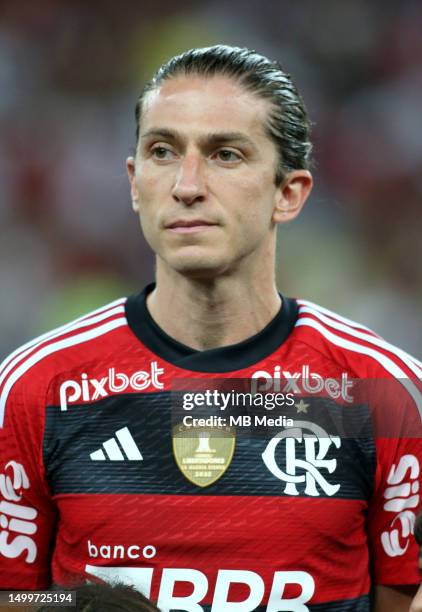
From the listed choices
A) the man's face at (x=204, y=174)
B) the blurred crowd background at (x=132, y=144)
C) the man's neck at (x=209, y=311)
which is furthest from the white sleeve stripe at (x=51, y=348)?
the blurred crowd background at (x=132, y=144)

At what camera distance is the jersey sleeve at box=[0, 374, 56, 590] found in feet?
8.34

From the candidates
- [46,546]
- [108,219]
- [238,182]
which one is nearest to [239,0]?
[108,219]

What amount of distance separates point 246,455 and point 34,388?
0.54 m

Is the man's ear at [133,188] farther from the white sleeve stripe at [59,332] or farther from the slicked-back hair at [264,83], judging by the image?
the white sleeve stripe at [59,332]

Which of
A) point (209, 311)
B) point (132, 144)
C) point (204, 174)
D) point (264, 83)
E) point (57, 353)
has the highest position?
point (132, 144)

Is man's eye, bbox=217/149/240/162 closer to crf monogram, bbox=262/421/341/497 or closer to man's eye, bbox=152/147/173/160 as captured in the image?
man's eye, bbox=152/147/173/160


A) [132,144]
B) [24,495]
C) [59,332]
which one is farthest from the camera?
[132,144]

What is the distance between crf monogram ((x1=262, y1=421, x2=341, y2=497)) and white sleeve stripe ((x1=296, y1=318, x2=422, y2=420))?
8.5 inches

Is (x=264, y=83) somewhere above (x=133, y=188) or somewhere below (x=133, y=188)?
above

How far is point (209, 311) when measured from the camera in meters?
2.66

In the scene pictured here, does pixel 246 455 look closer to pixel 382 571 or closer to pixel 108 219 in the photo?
pixel 382 571

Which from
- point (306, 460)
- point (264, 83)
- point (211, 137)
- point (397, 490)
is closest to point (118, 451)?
point (306, 460)

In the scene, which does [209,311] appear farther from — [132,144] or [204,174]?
[132,144]

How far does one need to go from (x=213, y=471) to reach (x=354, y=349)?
18.5 inches
